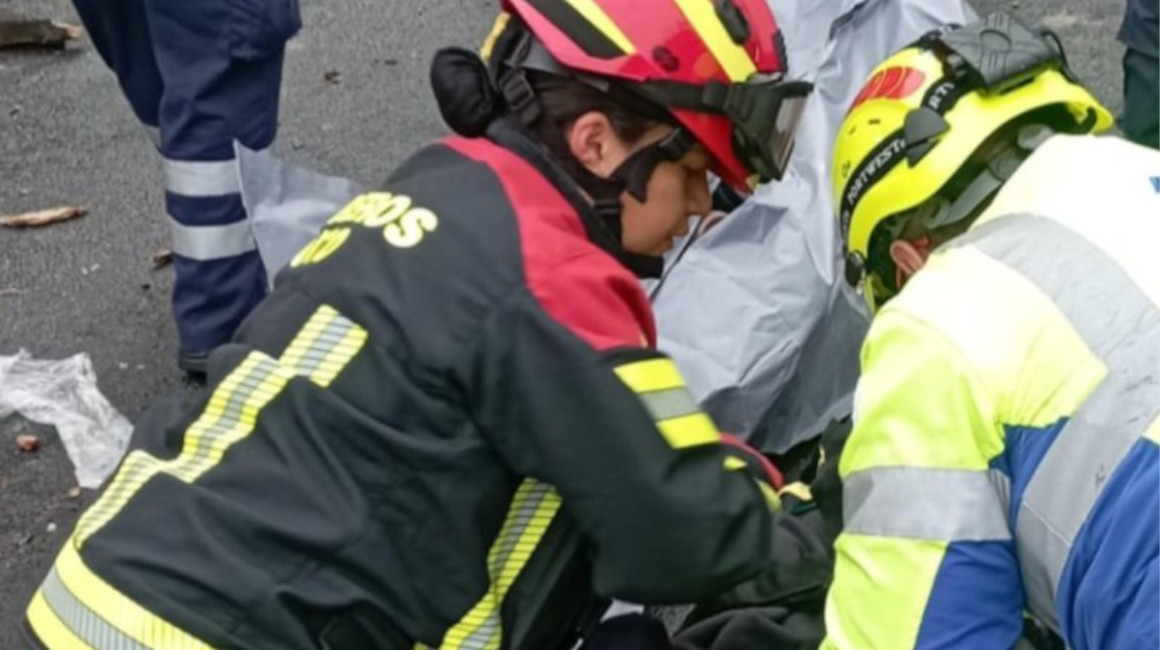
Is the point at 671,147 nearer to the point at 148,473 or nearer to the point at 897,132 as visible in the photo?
the point at 897,132

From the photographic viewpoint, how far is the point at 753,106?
7.54 feet

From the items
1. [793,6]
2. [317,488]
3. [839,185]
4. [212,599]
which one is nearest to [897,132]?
[839,185]

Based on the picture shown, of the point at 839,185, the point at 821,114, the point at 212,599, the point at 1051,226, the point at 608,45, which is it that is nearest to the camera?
the point at 1051,226

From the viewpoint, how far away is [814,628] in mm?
2488

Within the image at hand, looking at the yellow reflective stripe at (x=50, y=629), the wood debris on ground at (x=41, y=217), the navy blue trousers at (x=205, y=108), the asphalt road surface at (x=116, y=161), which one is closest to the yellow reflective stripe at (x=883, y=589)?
the yellow reflective stripe at (x=50, y=629)

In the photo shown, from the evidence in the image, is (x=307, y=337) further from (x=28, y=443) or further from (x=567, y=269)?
(x=28, y=443)

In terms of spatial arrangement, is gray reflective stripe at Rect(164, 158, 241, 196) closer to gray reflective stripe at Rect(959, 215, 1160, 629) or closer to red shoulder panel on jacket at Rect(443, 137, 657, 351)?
red shoulder panel on jacket at Rect(443, 137, 657, 351)

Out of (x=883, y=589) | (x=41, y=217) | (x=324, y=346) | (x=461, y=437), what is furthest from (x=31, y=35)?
(x=883, y=589)

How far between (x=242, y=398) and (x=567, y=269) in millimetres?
422

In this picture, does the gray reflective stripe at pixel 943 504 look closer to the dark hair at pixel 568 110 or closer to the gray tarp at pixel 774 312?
the dark hair at pixel 568 110

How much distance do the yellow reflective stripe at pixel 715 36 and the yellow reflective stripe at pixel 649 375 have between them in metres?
0.44

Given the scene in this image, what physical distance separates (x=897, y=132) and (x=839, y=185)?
179mm

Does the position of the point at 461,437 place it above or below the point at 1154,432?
below

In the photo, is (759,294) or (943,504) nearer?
(943,504)
